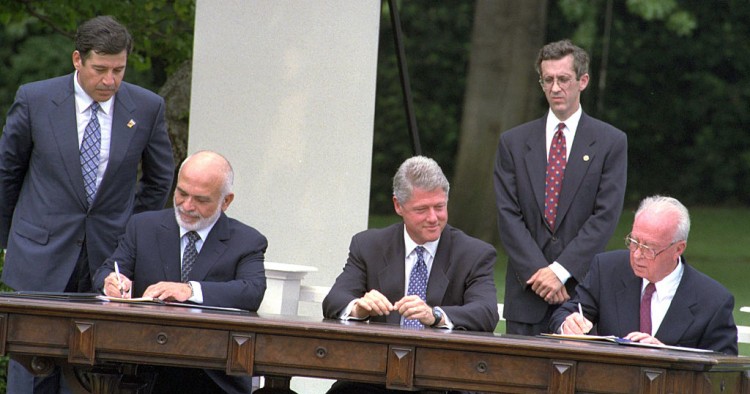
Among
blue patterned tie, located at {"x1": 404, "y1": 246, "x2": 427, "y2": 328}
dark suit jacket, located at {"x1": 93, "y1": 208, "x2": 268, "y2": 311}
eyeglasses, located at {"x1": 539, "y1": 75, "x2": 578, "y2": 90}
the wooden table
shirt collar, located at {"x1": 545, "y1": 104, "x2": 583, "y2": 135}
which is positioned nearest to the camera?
the wooden table

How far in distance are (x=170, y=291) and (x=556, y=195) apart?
184 centimetres

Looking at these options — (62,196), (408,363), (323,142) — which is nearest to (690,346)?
(408,363)

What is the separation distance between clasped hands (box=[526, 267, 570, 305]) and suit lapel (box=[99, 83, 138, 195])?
1.88 meters

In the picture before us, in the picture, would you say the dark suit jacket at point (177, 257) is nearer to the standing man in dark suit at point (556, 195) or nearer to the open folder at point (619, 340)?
the standing man in dark suit at point (556, 195)

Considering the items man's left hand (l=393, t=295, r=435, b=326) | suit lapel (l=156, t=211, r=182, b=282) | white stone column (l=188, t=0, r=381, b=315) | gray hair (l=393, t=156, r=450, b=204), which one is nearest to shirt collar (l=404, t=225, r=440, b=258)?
gray hair (l=393, t=156, r=450, b=204)

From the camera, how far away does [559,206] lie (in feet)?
20.2

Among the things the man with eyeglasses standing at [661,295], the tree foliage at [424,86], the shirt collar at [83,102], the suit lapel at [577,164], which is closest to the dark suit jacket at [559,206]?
the suit lapel at [577,164]

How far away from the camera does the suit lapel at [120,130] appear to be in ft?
19.7

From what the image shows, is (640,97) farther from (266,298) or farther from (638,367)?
(638,367)

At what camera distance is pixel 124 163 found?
602cm

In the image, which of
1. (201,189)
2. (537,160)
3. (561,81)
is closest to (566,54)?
(561,81)

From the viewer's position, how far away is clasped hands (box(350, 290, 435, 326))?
5.16 metres

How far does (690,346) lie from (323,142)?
3.27 metres

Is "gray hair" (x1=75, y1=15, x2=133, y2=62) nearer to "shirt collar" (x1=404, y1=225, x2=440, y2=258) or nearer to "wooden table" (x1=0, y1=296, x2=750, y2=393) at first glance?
"wooden table" (x1=0, y1=296, x2=750, y2=393)
